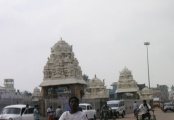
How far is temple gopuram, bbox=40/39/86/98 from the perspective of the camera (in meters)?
54.8

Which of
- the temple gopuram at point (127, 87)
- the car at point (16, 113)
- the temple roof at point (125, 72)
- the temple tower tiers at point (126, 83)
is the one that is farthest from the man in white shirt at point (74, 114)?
the temple roof at point (125, 72)

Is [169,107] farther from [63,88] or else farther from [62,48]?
[62,48]

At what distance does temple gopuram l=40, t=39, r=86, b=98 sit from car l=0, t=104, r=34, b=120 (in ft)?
108

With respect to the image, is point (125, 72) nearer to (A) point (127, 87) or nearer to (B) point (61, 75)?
(A) point (127, 87)

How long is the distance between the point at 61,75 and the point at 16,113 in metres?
36.8

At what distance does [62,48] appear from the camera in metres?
58.9

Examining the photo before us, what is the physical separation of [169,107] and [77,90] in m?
15.1

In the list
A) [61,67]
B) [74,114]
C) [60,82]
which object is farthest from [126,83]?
[74,114]

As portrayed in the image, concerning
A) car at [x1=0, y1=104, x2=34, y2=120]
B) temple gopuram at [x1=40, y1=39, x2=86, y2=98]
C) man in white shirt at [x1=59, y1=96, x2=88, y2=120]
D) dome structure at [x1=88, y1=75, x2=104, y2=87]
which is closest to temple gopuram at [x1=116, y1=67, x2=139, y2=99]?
dome structure at [x1=88, y1=75, x2=104, y2=87]

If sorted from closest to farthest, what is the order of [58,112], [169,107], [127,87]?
[58,112], [169,107], [127,87]

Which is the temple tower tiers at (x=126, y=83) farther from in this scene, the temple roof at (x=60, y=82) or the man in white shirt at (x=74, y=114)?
the man in white shirt at (x=74, y=114)

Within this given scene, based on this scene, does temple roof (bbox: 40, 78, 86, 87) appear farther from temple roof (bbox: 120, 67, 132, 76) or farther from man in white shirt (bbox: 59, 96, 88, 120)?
man in white shirt (bbox: 59, 96, 88, 120)

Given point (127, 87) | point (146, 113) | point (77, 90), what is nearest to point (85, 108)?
point (146, 113)

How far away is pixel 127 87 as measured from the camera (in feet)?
273
